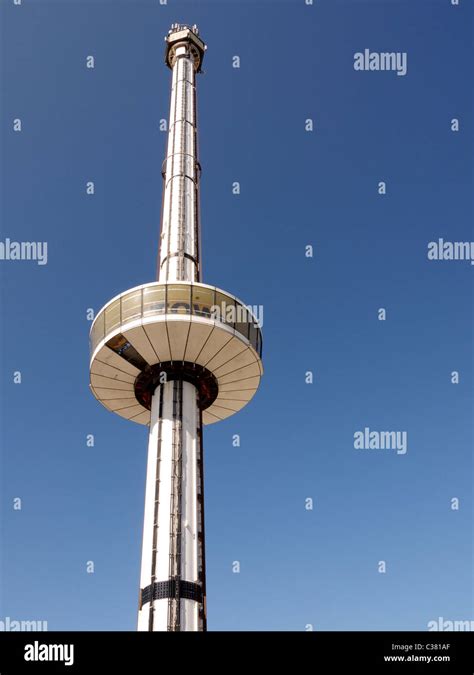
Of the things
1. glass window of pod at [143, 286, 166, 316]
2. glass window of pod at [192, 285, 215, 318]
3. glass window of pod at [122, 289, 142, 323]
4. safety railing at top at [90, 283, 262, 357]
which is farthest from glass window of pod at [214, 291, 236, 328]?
glass window of pod at [122, 289, 142, 323]

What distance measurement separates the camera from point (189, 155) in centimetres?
6488

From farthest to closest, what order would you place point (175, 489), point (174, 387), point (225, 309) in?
point (174, 387) → point (225, 309) → point (175, 489)

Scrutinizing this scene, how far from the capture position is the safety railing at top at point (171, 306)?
4609cm

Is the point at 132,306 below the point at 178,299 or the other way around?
below

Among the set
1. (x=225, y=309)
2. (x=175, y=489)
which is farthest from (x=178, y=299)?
(x=175, y=489)

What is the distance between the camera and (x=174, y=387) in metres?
48.0

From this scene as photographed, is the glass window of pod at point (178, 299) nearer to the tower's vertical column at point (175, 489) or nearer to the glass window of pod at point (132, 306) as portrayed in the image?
the glass window of pod at point (132, 306)

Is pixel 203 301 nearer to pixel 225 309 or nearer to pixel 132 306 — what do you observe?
pixel 225 309

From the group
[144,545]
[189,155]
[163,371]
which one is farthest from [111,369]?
[189,155]

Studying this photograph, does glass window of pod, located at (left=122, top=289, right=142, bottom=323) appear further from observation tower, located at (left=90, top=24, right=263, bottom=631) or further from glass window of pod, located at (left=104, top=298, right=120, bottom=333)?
glass window of pod, located at (left=104, top=298, right=120, bottom=333)

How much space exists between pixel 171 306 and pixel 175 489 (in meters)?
12.5

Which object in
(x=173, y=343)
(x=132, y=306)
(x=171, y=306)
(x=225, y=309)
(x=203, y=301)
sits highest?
(x=203, y=301)
